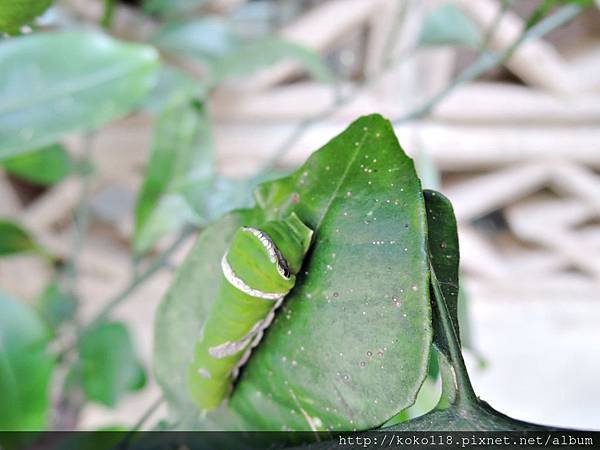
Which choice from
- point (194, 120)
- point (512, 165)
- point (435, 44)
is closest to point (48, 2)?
point (194, 120)

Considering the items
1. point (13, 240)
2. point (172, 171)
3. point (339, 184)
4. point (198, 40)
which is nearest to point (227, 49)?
point (198, 40)

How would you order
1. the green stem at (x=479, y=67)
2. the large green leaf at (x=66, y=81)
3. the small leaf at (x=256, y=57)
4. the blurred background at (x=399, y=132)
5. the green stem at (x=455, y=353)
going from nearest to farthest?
the green stem at (x=455, y=353) → the large green leaf at (x=66, y=81) → the green stem at (x=479, y=67) → the small leaf at (x=256, y=57) → the blurred background at (x=399, y=132)

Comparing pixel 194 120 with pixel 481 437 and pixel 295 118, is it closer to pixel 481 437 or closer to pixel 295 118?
pixel 295 118

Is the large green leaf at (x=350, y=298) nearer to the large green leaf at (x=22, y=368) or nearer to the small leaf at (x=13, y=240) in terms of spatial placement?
the large green leaf at (x=22, y=368)

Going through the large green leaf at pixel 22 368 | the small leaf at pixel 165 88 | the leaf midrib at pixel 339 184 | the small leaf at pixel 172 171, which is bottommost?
the large green leaf at pixel 22 368

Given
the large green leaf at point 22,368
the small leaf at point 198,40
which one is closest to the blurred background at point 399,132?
the small leaf at point 198,40

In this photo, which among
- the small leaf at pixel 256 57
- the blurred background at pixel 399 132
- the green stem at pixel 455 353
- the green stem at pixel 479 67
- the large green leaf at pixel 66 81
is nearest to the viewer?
the green stem at pixel 455 353
